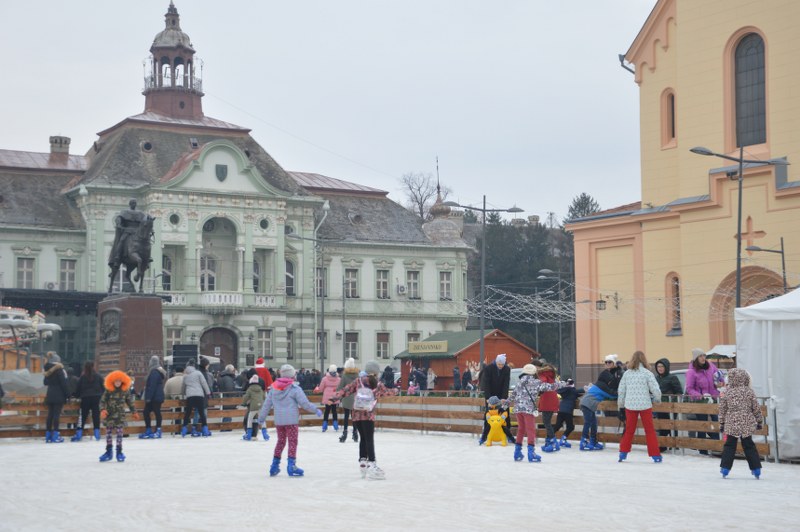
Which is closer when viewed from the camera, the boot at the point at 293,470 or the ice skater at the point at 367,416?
the ice skater at the point at 367,416

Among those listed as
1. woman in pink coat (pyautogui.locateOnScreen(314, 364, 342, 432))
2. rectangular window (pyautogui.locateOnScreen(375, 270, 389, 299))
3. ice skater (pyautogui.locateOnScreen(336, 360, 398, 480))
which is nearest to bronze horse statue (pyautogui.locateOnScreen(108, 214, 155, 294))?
woman in pink coat (pyautogui.locateOnScreen(314, 364, 342, 432))

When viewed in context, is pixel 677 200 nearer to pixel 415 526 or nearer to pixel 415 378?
pixel 415 378

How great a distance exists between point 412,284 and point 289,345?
30.0ft

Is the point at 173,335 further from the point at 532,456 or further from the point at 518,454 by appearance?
the point at 532,456

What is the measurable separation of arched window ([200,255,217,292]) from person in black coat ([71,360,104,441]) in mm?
40470

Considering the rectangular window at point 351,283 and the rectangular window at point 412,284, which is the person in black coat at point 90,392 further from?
the rectangular window at point 412,284

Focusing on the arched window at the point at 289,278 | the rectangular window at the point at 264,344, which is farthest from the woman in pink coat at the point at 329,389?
the arched window at the point at 289,278

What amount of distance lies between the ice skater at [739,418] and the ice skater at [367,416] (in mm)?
4788

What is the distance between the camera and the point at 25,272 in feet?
214

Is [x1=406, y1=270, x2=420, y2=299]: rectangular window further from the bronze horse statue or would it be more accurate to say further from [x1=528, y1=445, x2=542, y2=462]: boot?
[x1=528, y1=445, x2=542, y2=462]: boot

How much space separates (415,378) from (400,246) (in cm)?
2283

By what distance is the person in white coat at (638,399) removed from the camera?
68.2 ft

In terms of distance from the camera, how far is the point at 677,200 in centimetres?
4081

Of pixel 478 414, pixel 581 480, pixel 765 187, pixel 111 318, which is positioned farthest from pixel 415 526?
pixel 765 187
